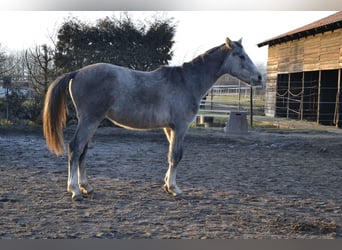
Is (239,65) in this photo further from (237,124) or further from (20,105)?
(20,105)

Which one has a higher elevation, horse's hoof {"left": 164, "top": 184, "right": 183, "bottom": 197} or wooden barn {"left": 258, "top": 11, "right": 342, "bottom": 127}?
wooden barn {"left": 258, "top": 11, "right": 342, "bottom": 127}

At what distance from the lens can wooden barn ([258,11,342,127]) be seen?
51.0 feet

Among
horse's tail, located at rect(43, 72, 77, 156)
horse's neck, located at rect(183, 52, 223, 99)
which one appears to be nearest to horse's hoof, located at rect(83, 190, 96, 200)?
horse's tail, located at rect(43, 72, 77, 156)

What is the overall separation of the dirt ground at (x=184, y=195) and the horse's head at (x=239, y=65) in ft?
5.12

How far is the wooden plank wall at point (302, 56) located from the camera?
15594 mm

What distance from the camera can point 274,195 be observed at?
16.8 feet

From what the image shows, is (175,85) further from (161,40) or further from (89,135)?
(161,40)

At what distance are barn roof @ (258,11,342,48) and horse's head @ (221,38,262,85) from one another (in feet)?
31.4

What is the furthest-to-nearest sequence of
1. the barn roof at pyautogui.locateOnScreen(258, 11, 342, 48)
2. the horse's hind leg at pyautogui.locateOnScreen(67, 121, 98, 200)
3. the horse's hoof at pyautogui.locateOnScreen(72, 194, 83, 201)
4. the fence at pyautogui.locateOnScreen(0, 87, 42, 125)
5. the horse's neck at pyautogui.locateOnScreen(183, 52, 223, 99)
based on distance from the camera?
1. the barn roof at pyautogui.locateOnScreen(258, 11, 342, 48)
2. the fence at pyautogui.locateOnScreen(0, 87, 42, 125)
3. the horse's neck at pyautogui.locateOnScreen(183, 52, 223, 99)
4. the horse's hind leg at pyautogui.locateOnScreen(67, 121, 98, 200)
5. the horse's hoof at pyautogui.locateOnScreen(72, 194, 83, 201)

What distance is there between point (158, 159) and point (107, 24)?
752 centimetres

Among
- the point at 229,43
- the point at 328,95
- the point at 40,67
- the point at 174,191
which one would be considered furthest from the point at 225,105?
the point at 174,191

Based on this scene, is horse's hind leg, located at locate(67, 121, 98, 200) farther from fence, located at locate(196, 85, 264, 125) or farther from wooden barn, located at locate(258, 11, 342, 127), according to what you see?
wooden barn, located at locate(258, 11, 342, 127)

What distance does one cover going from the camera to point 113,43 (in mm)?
13523

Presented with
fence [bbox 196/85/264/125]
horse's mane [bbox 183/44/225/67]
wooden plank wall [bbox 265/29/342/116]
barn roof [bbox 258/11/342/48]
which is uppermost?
barn roof [bbox 258/11/342/48]
